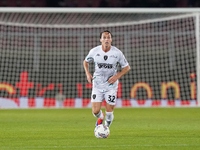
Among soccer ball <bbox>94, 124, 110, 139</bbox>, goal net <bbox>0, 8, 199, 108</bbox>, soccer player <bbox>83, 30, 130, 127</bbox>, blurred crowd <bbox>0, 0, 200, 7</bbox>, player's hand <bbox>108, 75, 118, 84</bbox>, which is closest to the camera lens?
soccer ball <bbox>94, 124, 110, 139</bbox>

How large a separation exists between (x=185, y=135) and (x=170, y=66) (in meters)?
13.4

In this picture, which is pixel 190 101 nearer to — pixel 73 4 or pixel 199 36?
pixel 199 36

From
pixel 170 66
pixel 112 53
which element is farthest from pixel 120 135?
pixel 170 66

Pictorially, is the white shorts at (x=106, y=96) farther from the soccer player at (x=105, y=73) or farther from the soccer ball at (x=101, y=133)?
the soccer ball at (x=101, y=133)

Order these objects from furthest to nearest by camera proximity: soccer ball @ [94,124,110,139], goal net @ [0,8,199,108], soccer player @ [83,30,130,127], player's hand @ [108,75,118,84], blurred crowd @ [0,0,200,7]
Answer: blurred crowd @ [0,0,200,7]
goal net @ [0,8,199,108]
soccer player @ [83,30,130,127]
player's hand @ [108,75,118,84]
soccer ball @ [94,124,110,139]

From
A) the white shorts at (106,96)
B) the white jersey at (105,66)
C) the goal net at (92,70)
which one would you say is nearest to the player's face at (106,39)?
the white jersey at (105,66)

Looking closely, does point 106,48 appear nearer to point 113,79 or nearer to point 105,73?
point 105,73

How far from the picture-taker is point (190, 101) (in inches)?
663

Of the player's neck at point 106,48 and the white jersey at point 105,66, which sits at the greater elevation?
the player's neck at point 106,48

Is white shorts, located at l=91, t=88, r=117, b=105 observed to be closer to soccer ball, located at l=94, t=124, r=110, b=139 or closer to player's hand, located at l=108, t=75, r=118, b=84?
player's hand, located at l=108, t=75, r=118, b=84

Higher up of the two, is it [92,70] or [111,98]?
[92,70]

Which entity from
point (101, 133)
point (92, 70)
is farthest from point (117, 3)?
point (101, 133)

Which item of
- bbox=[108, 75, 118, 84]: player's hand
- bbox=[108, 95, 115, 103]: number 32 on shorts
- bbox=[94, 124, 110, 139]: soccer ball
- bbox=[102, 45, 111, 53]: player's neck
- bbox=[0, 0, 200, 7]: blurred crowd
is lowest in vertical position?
bbox=[94, 124, 110, 139]: soccer ball

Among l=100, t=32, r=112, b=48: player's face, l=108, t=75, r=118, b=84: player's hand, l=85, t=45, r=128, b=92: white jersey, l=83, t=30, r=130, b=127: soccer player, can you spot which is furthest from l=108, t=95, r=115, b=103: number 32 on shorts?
l=100, t=32, r=112, b=48: player's face
